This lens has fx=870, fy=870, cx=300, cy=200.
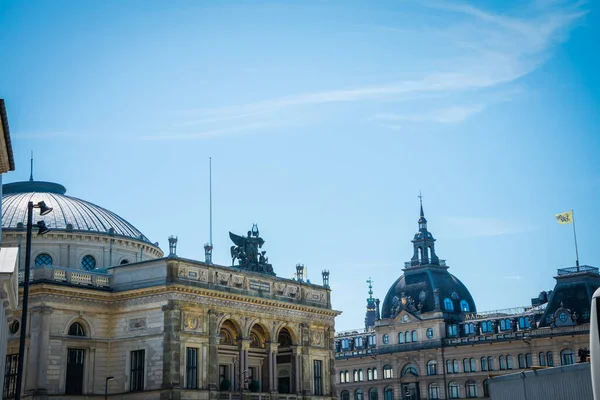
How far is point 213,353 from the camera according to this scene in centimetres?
6850

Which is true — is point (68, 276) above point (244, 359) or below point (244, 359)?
above

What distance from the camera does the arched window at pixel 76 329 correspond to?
6644 centimetres

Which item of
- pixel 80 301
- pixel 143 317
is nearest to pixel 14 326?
pixel 80 301

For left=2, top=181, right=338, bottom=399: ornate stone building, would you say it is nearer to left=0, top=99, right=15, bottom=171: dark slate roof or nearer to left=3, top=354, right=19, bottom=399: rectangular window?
left=3, top=354, right=19, bottom=399: rectangular window

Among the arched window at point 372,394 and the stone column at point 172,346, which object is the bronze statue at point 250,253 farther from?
the arched window at point 372,394

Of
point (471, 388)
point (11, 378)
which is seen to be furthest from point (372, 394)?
point (11, 378)

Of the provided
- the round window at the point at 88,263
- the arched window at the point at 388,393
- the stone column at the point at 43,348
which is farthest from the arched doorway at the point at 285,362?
the arched window at the point at 388,393

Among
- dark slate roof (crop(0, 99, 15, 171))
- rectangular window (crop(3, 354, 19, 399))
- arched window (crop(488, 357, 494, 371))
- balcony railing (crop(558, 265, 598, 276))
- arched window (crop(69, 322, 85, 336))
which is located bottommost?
rectangular window (crop(3, 354, 19, 399))

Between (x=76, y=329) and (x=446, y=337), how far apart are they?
75.5m

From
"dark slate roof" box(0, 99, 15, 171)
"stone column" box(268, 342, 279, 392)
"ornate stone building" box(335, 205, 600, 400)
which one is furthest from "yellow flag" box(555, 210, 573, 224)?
"dark slate roof" box(0, 99, 15, 171)

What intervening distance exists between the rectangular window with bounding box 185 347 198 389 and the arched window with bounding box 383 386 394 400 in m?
72.2

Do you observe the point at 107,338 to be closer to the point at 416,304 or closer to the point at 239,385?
the point at 239,385

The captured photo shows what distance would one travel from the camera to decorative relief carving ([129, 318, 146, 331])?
6731 cm

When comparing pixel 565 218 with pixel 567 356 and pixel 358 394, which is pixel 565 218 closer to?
pixel 567 356
